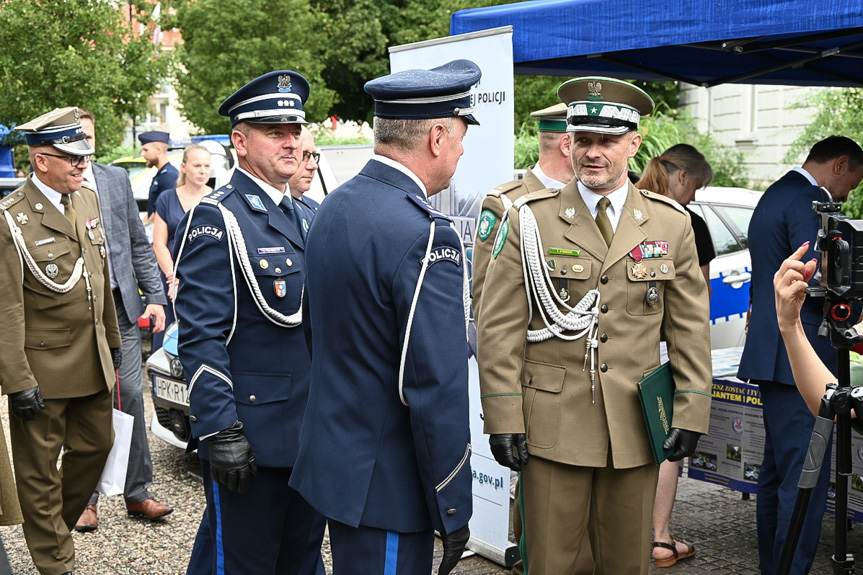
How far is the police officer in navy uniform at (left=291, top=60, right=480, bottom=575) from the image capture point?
2.69 m

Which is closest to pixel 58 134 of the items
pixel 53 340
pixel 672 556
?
pixel 53 340

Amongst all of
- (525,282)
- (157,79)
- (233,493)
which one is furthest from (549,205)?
(157,79)

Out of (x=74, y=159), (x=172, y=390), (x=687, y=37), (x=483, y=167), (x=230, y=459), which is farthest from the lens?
(x=172, y=390)

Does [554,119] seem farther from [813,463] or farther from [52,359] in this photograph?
[52,359]

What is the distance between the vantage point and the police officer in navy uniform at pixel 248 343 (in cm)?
342

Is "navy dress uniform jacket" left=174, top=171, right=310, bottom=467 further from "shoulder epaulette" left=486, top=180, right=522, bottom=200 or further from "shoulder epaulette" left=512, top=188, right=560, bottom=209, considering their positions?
"shoulder epaulette" left=486, top=180, right=522, bottom=200

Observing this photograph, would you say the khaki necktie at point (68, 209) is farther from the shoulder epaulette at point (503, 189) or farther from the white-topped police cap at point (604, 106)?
the white-topped police cap at point (604, 106)

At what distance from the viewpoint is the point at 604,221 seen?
370cm

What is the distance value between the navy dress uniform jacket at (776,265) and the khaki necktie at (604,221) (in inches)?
45.1

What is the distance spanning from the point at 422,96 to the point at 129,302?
11.4 ft

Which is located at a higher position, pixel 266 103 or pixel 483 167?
pixel 266 103

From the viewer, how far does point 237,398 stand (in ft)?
11.6

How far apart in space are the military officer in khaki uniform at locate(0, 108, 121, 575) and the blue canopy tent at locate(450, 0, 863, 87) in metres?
2.16

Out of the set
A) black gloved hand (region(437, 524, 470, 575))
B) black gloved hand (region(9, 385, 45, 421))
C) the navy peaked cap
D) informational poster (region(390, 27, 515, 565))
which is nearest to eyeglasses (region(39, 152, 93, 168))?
black gloved hand (region(9, 385, 45, 421))
